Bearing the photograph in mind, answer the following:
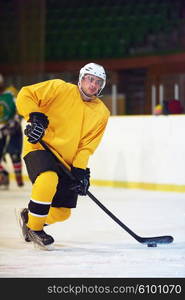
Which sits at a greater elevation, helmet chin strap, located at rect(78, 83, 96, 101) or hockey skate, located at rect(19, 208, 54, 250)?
helmet chin strap, located at rect(78, 83, 96, 101)

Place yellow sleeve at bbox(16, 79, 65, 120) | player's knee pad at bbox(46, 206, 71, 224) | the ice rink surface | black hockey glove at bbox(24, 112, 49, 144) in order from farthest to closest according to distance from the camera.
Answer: player's knee pad at bbox(46, 206, 71, 224)
yellow sleeve at bbox(16, 79, 65, 120)
black hockey glove at bbox(24, 112, 49, 144)
the ice rink surface

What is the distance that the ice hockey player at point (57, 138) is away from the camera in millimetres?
3670

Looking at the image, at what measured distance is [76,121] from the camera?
151 inches

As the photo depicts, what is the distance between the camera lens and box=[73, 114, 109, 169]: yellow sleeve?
3.88m

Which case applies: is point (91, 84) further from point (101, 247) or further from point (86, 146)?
point (101, 247)

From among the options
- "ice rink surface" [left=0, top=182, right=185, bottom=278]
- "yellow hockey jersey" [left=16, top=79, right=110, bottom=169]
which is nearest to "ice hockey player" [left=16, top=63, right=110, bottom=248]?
"yellow hockey jersey" [left=16, top=79, right=110, bottom=169]

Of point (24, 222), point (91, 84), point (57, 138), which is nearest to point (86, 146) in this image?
point (57, 138)

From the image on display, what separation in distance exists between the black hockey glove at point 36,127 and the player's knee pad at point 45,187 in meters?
0.18

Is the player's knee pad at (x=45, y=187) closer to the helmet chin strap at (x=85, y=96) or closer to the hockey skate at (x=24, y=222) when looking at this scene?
the hockey skate at (x=24, y=222)

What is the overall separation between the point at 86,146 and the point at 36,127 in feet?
1.28

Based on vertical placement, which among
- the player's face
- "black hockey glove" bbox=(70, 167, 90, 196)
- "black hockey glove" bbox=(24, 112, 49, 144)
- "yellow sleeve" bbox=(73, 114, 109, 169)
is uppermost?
the player's face

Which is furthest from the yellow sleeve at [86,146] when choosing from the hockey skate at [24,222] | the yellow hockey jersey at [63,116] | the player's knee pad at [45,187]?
the hockey skate at [24,222]

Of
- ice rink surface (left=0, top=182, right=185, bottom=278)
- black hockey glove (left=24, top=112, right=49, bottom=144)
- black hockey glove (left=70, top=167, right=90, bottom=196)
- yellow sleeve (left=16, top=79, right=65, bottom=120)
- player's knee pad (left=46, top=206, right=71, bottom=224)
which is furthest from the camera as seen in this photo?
player's knee pad (left=46, top=206, right=71, bottom=224)

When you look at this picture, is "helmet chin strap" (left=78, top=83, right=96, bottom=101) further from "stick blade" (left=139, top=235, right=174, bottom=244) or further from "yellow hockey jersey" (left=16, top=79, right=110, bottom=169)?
"stick blade" (left=139, top=235, right=174, bottom=244)
